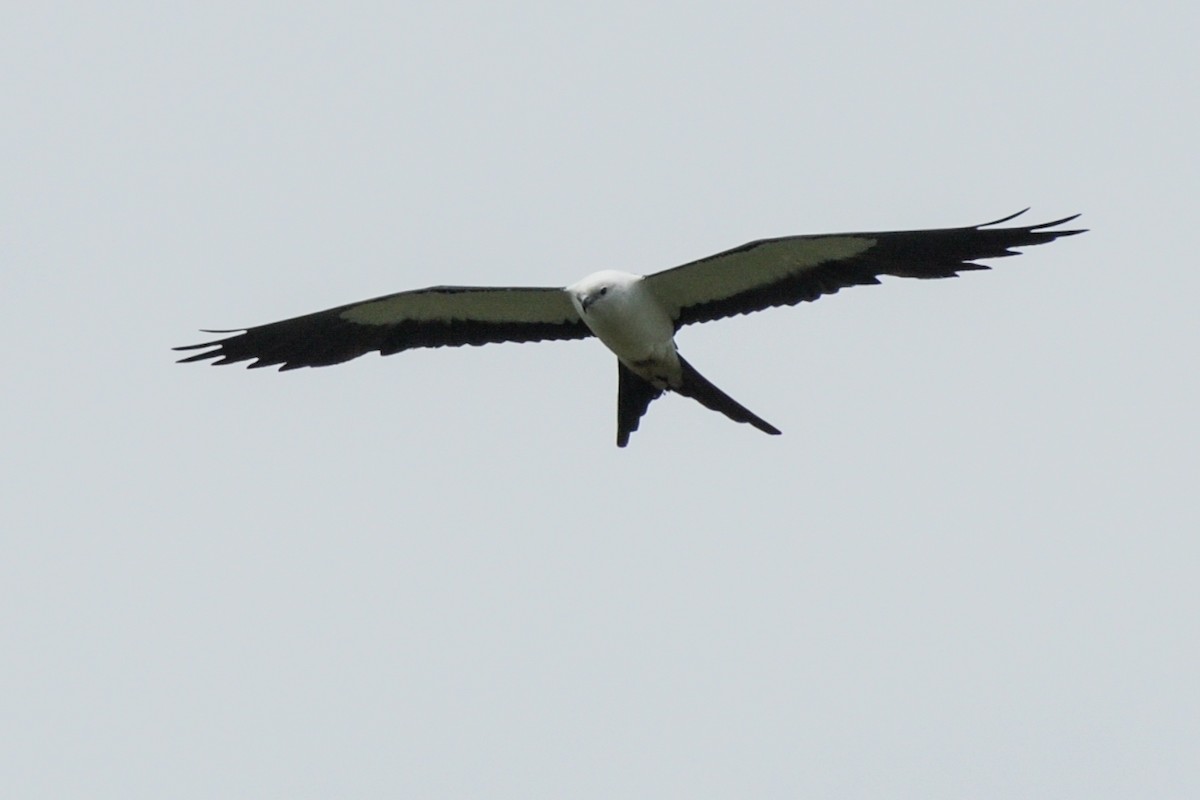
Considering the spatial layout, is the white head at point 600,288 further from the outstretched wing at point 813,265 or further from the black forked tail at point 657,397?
the black forked tail at point 657,397

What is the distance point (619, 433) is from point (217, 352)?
3.18 meters

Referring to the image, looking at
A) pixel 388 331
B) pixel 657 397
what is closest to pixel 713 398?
pixel 657 397

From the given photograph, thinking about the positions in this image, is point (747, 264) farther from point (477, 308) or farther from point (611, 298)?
point (477, 308)

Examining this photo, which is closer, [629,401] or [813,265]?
[813,265]

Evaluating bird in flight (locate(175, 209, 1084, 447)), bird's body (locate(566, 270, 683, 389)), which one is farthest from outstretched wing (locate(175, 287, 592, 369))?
bird's body (locate(566, 270, 683, 389))

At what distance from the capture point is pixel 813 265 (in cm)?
1573

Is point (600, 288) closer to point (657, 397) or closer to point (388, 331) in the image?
point (657, 397)

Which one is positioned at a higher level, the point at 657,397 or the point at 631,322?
the point at 631,322

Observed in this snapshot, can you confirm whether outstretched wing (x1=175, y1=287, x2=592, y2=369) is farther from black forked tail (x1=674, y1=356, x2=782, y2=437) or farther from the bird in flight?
black forked tail (x1=674, y1=356, x2=782, y2=437)

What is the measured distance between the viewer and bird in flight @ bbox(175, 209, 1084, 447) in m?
15.4

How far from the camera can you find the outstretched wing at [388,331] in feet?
54.1

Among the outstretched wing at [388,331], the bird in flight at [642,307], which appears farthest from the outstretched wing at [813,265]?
the outstretched wing at [388,331]

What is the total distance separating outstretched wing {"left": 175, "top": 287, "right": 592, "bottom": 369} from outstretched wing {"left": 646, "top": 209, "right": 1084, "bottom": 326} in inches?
41.0

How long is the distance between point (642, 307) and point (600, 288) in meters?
0.40
